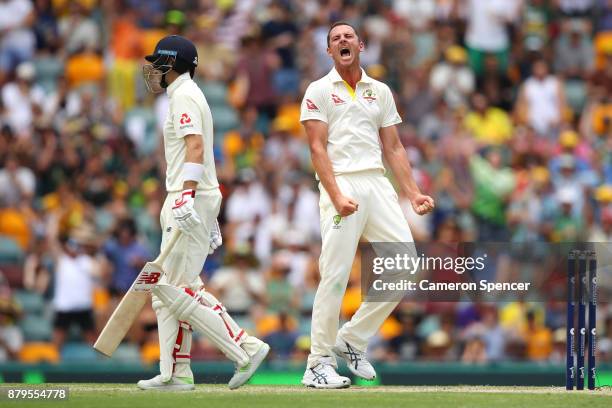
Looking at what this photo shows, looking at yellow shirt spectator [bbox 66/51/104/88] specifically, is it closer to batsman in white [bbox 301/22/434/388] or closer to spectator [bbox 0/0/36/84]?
spectator [bbox 0/0/36/84]

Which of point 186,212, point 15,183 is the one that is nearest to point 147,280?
point 186,212

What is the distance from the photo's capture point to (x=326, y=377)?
30.2 ft

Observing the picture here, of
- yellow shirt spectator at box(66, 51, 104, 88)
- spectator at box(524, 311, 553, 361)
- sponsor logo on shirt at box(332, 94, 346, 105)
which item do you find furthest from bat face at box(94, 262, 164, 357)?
yellow shirt spectator at box(66, 51, 104, 88)

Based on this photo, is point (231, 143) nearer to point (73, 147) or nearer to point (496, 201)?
point (73, 147)

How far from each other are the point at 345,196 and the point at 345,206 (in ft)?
0.45

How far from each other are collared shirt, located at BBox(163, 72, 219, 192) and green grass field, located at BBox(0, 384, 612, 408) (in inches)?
49.0

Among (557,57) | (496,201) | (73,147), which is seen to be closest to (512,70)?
(557,57)

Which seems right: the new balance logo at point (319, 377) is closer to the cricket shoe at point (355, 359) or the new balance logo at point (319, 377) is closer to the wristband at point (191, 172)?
the cricket shoe at point (355, 359)

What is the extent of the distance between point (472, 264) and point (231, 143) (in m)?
7.19

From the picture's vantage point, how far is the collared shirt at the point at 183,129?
8.91m

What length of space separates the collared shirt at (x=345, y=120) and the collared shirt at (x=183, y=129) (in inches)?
24.6

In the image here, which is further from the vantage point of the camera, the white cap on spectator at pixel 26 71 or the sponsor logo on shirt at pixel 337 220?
the white cap on spectator at pixel 26 71

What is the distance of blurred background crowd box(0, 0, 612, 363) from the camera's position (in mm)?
14016

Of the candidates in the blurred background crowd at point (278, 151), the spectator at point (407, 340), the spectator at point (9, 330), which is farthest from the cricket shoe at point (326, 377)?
the spectator at point (9, 330)
